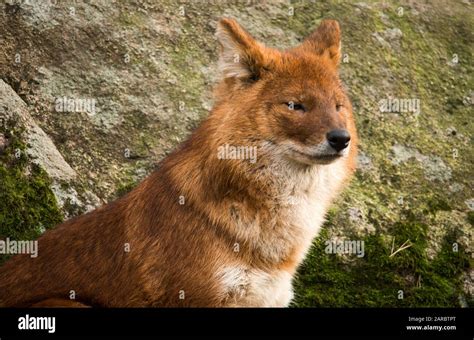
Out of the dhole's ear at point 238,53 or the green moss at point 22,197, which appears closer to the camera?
the dhole's ear at point 238,53

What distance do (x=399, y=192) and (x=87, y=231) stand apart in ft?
12.8

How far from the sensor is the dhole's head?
309 inches

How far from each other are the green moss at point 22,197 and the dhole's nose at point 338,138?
9.94ft

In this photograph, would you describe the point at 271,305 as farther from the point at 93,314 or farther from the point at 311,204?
the point at 93,314

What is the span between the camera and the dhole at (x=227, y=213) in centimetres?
779
